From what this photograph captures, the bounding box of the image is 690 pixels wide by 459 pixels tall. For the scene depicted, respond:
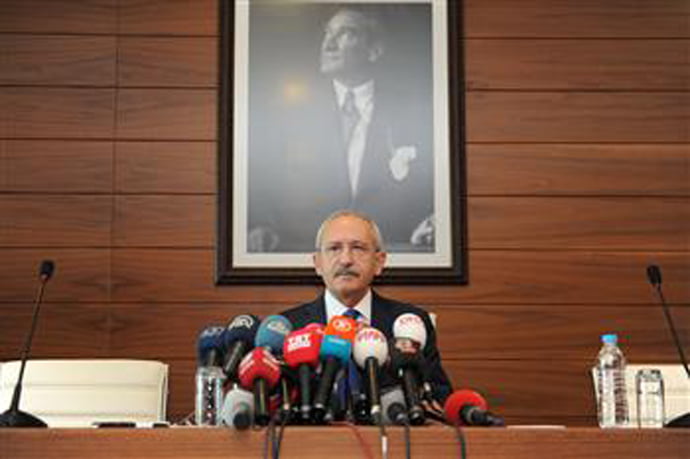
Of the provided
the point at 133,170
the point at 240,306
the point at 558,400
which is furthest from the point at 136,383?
the point at 558,400

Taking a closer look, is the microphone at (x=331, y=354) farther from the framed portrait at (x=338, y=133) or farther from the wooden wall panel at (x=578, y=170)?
the wooden wall panel at (x=578, y=170)

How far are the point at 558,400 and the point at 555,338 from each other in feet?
0.78

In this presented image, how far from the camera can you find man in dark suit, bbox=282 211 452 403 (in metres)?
3.26

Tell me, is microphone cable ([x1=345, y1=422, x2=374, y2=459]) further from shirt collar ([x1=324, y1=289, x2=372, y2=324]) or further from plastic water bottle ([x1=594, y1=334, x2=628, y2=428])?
shirt collar ([x1=324, y1=289, x2=372, y2=324])

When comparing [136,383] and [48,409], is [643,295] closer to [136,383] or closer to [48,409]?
[136,383]

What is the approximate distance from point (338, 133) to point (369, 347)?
222 centimetres

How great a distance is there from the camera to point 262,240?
408 centimetres

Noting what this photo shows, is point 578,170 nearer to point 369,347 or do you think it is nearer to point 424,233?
point 424,233

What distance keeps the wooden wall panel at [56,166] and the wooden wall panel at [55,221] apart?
0.04 m

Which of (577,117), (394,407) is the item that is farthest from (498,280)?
(394,407)

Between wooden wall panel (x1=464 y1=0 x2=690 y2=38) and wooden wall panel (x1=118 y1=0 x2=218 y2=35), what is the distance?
1.04 m

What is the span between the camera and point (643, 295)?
13.6 feet

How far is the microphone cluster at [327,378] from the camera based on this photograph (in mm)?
1905

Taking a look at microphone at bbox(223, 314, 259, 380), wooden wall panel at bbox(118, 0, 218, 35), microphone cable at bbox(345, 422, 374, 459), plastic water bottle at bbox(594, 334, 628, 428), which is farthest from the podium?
wooden wall panel at bbox(118, 0, 218, 35)
